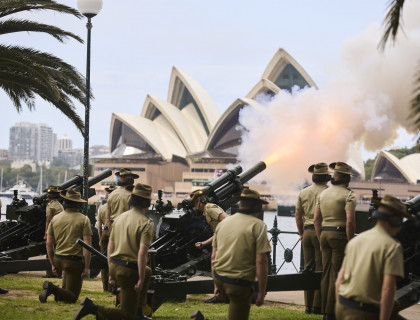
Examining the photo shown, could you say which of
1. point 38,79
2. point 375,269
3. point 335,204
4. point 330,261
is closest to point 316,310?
point 330,261

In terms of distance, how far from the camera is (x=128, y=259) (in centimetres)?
714

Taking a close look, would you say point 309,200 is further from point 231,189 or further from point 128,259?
point 128,259

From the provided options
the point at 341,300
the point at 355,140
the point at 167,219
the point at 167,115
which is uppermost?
the point at 167,115

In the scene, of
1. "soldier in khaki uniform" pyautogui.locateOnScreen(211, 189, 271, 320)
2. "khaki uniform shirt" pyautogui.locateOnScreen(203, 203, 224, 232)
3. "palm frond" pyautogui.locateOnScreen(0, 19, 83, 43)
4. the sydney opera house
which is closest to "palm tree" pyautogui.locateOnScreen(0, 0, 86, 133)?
"palm frond" pyautogui.locateOnScreen(0, 19, 83, 43)

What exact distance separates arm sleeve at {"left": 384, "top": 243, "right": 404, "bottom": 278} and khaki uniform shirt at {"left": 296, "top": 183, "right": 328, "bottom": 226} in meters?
3.93

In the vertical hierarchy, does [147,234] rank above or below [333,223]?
below

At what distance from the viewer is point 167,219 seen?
959cm

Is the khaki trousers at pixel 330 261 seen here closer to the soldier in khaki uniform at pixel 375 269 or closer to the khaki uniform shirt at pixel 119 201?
the soldier in khaki uniform at pixel 375 269

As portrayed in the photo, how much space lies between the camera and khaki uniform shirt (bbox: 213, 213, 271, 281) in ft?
20.2

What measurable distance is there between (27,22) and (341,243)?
29.4 ft

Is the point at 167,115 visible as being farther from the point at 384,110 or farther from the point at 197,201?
the point at 197,201

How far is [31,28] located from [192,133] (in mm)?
70088

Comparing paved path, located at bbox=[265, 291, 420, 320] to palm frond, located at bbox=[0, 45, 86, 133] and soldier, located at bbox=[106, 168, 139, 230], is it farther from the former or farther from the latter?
palm frond, located at bbox=[0, 45, 86, 133]

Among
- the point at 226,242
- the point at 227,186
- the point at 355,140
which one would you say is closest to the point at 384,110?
the point at 355,140
